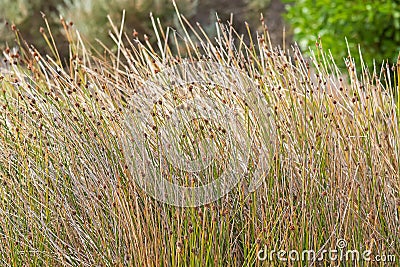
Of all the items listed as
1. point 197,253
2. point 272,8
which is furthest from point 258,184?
point 272,8

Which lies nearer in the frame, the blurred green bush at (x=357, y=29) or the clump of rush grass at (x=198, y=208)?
the clump of rush grass at (x=198, y=208)

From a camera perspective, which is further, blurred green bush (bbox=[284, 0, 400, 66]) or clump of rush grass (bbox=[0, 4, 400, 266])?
blurred green bush (bbox=[284, 0, 400, 66])

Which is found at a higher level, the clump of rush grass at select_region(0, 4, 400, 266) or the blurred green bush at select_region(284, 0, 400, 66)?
the blurred green bush at select_region(284, 0, 400, 66)

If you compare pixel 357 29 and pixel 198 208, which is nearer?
pixel 198 208

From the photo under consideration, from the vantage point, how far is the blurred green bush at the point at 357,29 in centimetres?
527

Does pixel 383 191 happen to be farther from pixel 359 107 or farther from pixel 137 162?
pixel 137 162

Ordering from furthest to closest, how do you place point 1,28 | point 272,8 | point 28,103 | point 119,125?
point 272,8
point 1,28
point 28,103
point 119,125

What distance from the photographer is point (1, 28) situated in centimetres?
728

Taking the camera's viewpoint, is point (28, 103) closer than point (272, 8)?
Yes

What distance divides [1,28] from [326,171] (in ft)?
18.8

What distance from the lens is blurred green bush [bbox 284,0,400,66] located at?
208 inches

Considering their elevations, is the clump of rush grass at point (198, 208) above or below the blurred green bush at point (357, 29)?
below

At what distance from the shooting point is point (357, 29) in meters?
5.39

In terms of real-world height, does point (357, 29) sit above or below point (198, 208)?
above
